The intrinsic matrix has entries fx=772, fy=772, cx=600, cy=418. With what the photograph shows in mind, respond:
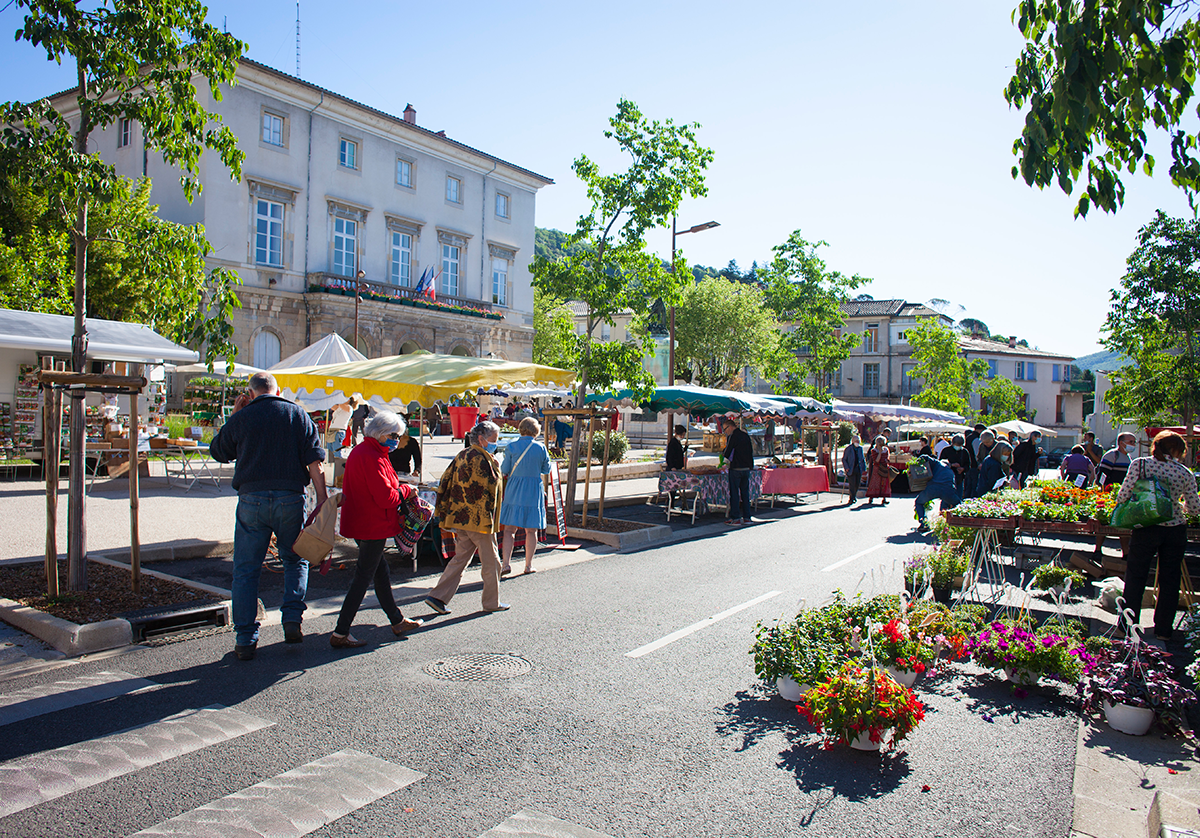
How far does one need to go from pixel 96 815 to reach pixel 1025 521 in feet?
27.5

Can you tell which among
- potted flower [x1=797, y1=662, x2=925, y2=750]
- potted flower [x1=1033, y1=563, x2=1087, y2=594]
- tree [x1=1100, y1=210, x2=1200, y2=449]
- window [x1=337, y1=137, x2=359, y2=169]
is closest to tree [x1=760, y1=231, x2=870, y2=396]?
tree [x1=1100, y1=210, x2=1200, y2=449]

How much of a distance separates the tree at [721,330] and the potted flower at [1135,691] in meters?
42.0

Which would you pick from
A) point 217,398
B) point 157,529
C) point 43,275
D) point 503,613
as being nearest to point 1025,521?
point 503,613

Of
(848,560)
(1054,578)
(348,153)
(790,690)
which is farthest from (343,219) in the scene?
(790,690)

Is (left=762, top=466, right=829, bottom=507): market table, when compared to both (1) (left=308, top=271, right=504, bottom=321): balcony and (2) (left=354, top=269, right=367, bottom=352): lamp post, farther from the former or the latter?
(1) (left=308, top=271, right=504, bottom=321): balcony

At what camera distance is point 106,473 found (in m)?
16.8

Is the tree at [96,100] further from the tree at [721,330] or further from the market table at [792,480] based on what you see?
the tree at [721,330]

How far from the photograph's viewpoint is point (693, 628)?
6.59m

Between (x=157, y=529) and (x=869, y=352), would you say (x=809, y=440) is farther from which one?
(x=157, y=529)

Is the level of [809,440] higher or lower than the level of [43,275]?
lower

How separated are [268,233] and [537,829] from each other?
34.2 meters

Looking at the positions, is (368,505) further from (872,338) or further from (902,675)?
(872,338)

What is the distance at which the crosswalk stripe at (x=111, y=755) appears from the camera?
350 cm

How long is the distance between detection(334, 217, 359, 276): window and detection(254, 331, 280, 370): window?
449 cm
